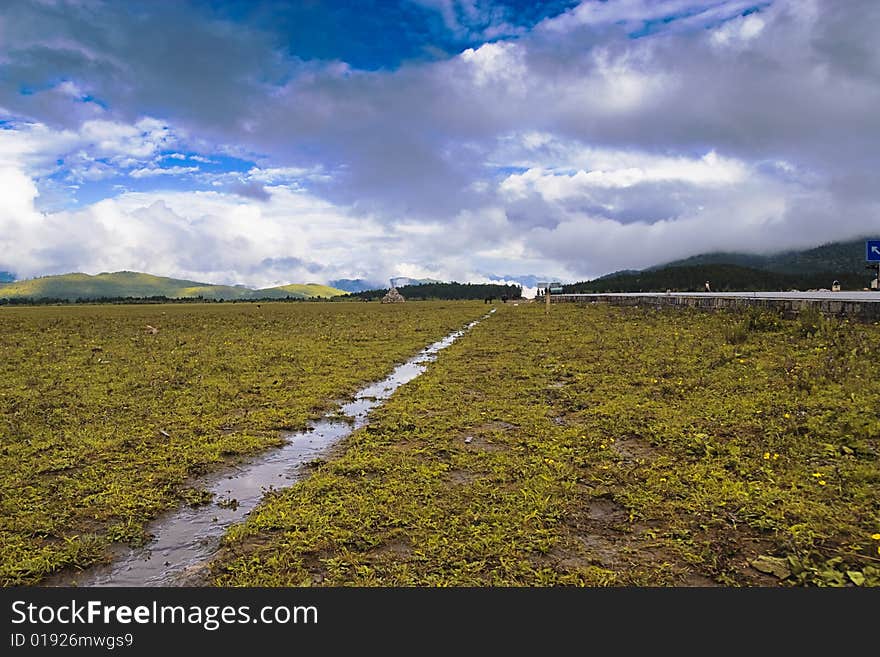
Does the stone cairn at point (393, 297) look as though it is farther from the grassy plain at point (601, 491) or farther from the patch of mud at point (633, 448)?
the patch of mud at point (633, 448)

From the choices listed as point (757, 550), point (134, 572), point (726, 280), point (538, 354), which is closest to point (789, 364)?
point (538, 354)

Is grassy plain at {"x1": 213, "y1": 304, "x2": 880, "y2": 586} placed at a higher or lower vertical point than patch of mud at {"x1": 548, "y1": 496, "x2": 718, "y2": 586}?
higher

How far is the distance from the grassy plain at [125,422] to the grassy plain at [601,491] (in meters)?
2.09

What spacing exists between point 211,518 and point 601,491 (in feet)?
18.4

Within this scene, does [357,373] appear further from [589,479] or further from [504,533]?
[504,533]

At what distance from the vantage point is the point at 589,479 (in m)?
8.39

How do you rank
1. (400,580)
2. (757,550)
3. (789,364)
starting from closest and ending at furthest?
(400,580) → (757,550) → (789,364)

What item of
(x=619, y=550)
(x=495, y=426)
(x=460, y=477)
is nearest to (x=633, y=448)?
(x=495, y=426)

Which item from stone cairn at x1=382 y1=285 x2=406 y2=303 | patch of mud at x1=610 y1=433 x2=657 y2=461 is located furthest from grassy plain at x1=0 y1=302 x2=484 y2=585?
stone cairn at x1=382 y1=285 x2=406 y2=303

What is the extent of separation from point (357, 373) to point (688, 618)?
16.1m

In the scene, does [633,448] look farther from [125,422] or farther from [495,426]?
[125,422]

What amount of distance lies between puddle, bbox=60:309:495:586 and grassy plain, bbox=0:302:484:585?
1.13 ft

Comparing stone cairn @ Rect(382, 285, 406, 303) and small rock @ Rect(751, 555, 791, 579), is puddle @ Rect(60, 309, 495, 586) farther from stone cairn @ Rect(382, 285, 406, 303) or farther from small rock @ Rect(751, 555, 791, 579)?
stone cairn @ Rect(382, 285, 406, 303)

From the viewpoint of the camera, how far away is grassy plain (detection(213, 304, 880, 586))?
5.73 meters
